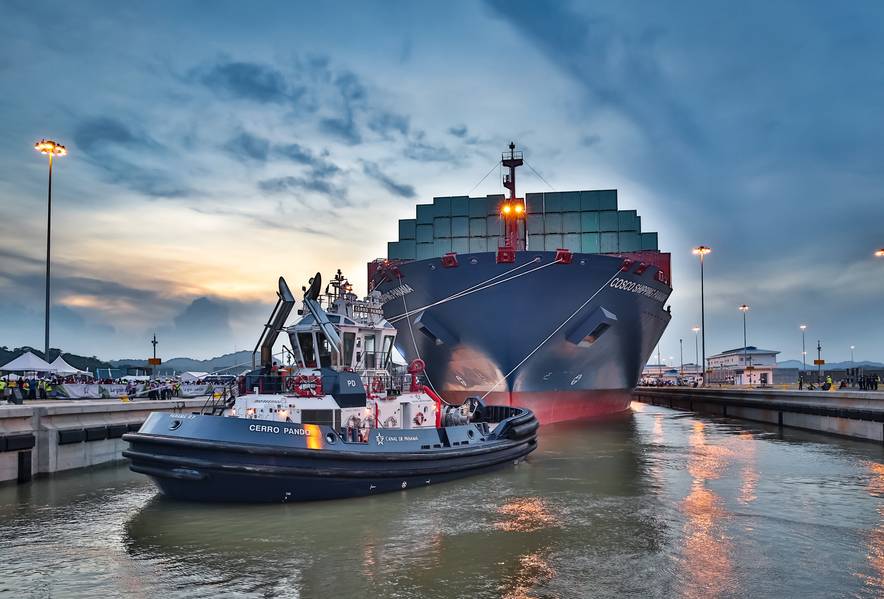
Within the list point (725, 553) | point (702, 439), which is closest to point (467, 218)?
point (702, 439)

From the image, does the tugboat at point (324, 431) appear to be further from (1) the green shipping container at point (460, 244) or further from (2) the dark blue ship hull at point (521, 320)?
(1) the green shipping container at point (460, 244)

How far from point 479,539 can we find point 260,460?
453cm

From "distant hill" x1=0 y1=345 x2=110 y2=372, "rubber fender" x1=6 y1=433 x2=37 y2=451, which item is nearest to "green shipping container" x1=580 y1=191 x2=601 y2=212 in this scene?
"rubber fender" x1=6 y1=433 x2=37 y2=451

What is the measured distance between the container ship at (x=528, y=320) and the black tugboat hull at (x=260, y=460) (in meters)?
10.0

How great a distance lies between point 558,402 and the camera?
31.2 metres

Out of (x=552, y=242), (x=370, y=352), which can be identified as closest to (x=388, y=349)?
Result: (x=370, y=352)

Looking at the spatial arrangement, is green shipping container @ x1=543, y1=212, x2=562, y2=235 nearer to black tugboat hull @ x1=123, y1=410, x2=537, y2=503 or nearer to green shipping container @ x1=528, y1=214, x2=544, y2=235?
green shipping container @ x1=528, y1=214, x2=544, y2=235

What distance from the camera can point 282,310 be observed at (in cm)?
1714

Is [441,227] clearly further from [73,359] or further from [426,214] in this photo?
[73,359]

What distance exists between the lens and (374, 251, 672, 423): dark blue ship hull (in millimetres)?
27500

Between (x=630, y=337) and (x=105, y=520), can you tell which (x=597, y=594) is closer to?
(x=105, y=520)

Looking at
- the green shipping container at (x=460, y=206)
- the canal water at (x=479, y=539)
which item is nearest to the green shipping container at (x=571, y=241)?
the green shipping container at (x=460, y=206)

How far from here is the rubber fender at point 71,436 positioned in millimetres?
18047

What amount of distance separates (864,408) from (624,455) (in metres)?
10.8
